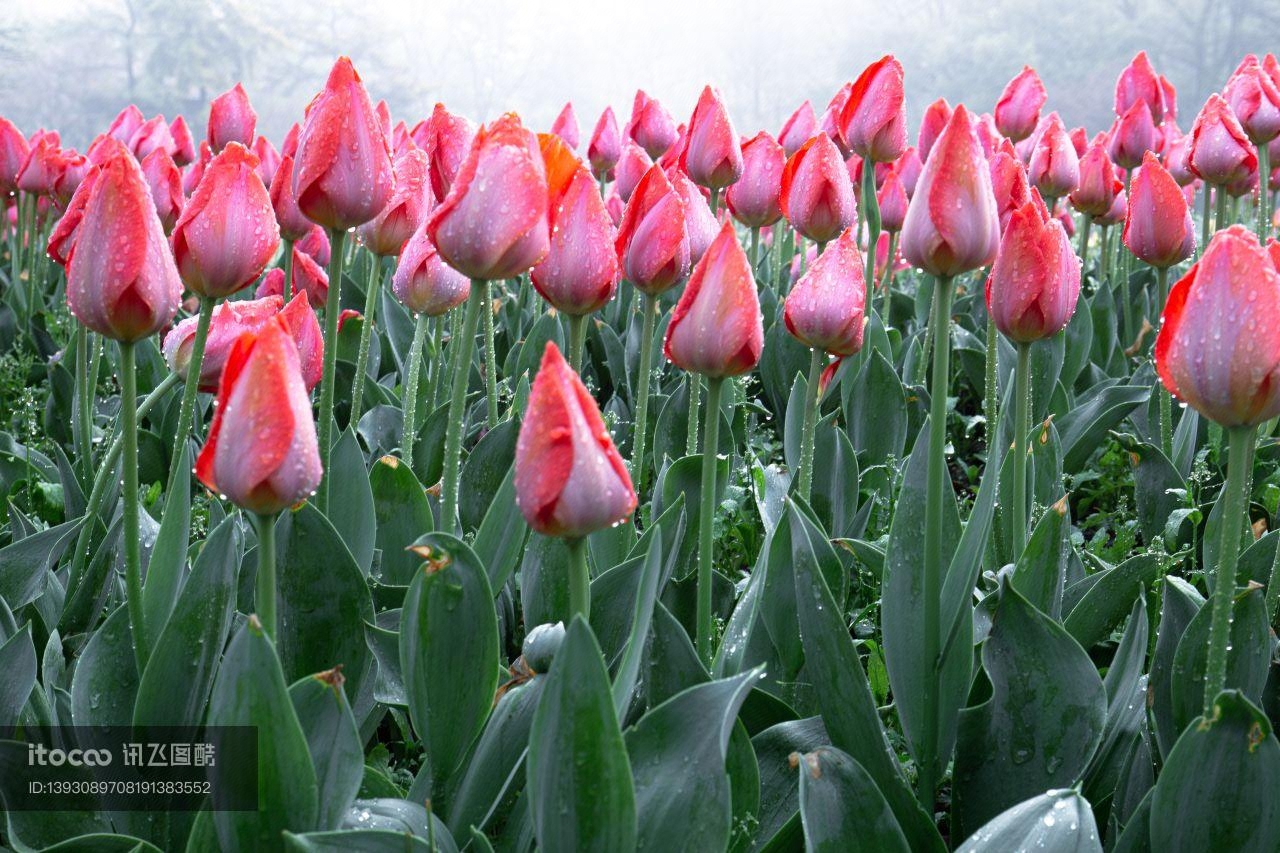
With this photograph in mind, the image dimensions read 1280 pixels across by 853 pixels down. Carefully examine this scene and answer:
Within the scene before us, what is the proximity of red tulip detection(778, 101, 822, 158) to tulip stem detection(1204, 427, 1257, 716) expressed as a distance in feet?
7.15

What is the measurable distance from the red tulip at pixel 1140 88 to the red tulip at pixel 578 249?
285 cm

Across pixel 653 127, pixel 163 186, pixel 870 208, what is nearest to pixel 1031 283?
pixel 870 208

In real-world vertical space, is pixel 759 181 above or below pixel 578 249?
above

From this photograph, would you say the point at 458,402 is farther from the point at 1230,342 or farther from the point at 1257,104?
the point at 1257,104

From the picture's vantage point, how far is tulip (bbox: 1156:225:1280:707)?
0.96 m

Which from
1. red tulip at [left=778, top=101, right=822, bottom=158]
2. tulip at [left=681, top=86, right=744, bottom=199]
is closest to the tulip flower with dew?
tulip at [left=681, top=86, right=744, bottom=199]

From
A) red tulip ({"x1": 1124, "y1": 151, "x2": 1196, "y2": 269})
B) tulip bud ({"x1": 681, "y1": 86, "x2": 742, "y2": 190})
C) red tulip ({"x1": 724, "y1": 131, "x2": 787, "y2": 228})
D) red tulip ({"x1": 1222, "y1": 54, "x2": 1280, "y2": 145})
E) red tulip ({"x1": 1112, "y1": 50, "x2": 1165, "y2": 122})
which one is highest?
red tulip ({"x1": 1112, "y1": 50, "x2": 1165, "y2": 122})

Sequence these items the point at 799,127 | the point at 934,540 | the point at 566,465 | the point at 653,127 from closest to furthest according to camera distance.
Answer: the point at 566,465 → the point at 934,540 → the point at 799,127 → the point at 653,127

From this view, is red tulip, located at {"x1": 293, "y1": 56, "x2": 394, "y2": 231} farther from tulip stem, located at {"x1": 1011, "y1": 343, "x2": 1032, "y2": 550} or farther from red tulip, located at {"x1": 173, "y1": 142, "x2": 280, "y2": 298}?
tulip stem, located at {"x1": 1011, "y1": 343, "x2": 1032, "y2": 550}

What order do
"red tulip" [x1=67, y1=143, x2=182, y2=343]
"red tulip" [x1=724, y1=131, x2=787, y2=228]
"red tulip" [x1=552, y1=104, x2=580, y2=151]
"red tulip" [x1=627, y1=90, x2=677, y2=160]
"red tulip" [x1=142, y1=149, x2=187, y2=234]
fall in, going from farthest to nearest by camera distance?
1. "red tulip" [x1=552, y1=104, x2=580, y2=151]
2. "red tulip" [x1=627, y1=90, x2=677, y2=160]
3. "red tulip" [x1=724, y1=131, x2=787, y2=228]
4. "red tulip" [x1=142, y1=149, x2=187, y2=234]
5. "red tulip" [x1=67, y1=143, x2=182, y2=343]

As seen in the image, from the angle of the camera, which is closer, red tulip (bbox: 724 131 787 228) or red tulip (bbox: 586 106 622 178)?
red tulip (bbox: 724 131 787 228)

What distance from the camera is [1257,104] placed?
2863mm

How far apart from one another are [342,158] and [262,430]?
495mm

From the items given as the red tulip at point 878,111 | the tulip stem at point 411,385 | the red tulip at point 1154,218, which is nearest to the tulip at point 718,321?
the tulip stem at point 411,385
